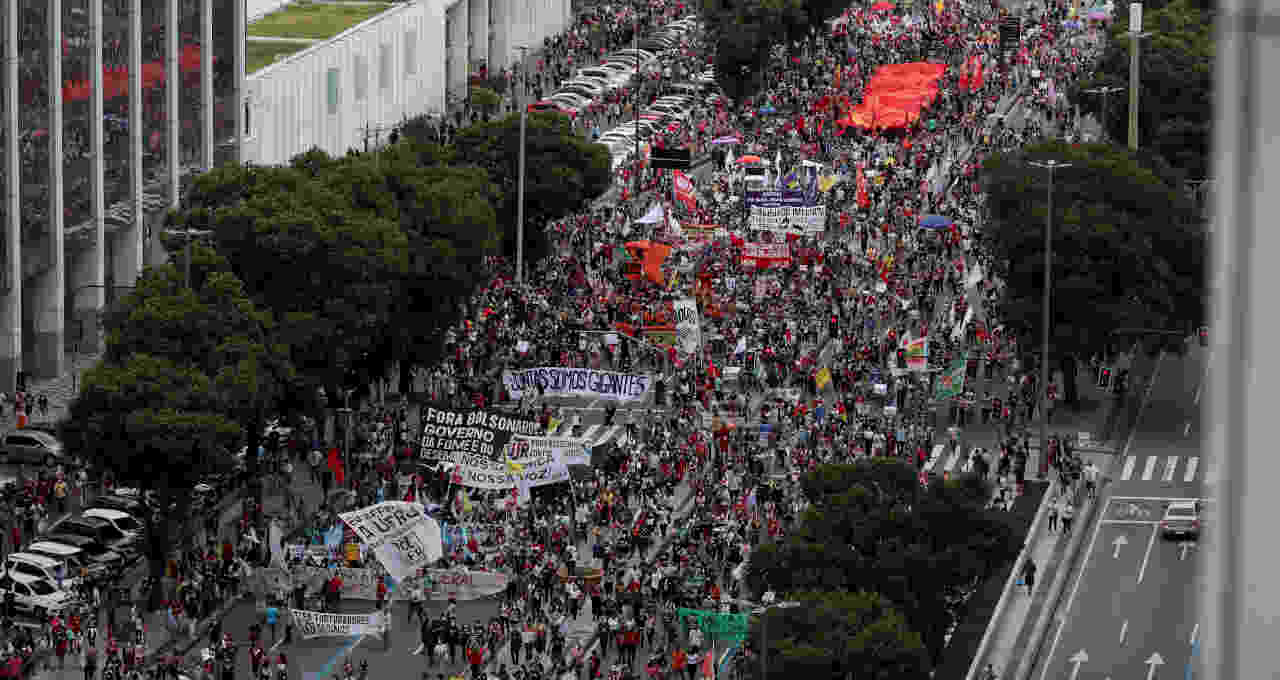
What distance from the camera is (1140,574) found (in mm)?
83375

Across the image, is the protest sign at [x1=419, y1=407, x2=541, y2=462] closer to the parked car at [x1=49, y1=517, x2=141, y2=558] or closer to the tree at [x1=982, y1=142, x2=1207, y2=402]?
the parked car at [x1=49, y1=517, x2=141, y2=558]

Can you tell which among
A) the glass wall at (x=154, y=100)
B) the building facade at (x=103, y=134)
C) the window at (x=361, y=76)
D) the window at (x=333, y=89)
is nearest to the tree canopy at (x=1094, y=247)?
the building facade at (x=103, y=134)

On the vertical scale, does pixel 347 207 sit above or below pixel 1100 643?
above

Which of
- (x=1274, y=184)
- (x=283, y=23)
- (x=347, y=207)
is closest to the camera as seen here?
(x=1274, y=184)

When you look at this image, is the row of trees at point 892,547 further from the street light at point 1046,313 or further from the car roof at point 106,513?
the street light at point 1046,313

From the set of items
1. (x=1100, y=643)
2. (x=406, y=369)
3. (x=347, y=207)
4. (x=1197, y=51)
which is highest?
(x=1197, y=51)

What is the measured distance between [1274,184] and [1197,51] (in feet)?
470

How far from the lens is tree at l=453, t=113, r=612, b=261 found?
122m

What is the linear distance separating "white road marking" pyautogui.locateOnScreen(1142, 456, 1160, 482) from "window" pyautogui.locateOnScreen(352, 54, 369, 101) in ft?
223

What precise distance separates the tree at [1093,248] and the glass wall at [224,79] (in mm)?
41039

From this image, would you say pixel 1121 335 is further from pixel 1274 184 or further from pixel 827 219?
pixel 1274 184

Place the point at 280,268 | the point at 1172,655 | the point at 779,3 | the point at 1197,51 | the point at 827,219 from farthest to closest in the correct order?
the point at 779,3 < the point at 1197,51 < the point at 827,219 < the point at 280,268 < the point at 1172,655

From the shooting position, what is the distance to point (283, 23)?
15275cm

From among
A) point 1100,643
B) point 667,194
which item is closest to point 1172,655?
point 1100,643
